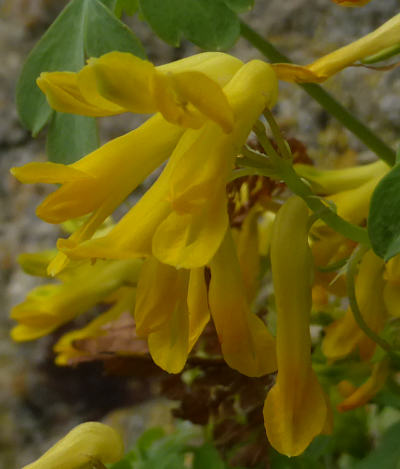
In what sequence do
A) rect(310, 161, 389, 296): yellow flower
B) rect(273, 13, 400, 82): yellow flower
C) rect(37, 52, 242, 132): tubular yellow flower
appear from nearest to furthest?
rect(37, 52, 242, 132): tubular yellow flower
rect(273, 13, 400, 82): yellow flower
rect(310, 161, 389, 296): yellow flower

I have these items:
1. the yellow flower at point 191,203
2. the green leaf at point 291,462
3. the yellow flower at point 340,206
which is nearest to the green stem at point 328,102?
the yellow flower at point 340,206

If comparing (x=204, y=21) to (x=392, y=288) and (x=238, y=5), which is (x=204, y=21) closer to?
(x=238, y=5)

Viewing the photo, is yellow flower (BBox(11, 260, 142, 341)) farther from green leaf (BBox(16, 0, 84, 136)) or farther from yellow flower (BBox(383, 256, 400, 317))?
yellow flower (BBox(383, 256, 400, 317))

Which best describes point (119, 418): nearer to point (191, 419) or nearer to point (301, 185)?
point (191, 419)

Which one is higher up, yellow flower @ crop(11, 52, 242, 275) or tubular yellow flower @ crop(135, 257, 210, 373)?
yellow flower @ crop(11, 52, 242, 275)

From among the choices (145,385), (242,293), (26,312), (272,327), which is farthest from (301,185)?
(145,385)

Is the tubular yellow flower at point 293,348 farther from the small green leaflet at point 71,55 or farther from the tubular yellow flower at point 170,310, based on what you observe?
the small green leaflet at point 71,55

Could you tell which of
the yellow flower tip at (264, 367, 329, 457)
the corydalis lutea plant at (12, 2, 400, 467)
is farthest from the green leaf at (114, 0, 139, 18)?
the yellow flower tip at (264, 367, 329, 457)
